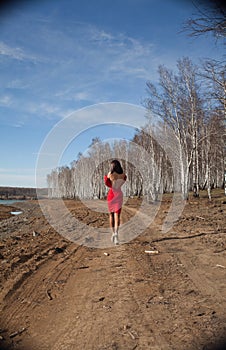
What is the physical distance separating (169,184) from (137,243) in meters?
39.2

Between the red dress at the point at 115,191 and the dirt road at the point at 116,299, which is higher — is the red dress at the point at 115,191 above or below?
above

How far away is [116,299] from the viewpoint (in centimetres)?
378

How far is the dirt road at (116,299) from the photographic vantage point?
2.89 meters

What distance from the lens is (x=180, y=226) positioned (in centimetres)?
961

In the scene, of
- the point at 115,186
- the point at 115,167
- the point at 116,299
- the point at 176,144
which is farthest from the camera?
the point at 176,144

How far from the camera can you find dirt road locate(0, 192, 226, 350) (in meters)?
2.89

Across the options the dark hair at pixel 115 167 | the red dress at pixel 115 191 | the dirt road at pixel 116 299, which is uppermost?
the dark hair at pixel 115 167

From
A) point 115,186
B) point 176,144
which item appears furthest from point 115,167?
point 176,144

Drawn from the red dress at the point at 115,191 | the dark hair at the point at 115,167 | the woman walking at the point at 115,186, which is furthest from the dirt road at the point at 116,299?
the dark hair at the point at 115,167

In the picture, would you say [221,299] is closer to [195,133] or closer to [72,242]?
[72,242]

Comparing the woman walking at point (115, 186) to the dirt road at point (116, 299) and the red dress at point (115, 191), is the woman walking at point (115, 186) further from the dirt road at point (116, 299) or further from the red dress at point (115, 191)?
the dirt road at point (116, 299)

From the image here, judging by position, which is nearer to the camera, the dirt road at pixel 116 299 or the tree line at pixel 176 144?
the dirt road at pixel 116 299

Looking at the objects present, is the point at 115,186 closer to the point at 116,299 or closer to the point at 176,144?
the point at 116,299

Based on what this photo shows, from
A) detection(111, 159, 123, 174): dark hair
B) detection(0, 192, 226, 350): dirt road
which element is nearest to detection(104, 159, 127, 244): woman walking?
detection(111, 159, 123, 174): dark hair
